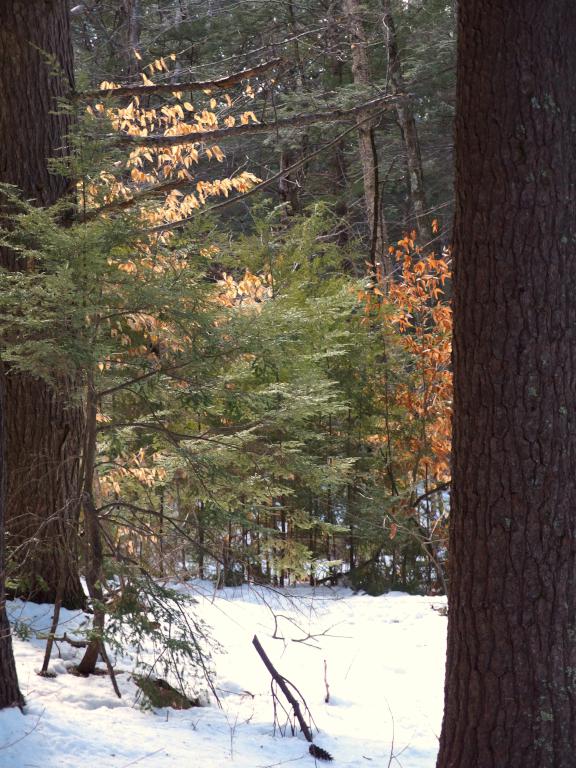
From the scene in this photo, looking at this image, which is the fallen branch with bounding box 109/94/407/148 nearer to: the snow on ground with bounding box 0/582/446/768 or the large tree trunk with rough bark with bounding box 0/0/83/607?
the large tree trunk with rough bark with bounding box 0/0/83/607

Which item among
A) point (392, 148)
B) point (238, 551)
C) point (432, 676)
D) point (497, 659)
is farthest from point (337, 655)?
point (392, 148)

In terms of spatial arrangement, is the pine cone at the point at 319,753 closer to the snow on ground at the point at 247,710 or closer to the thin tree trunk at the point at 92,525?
the snow on ground at the point at 247,710

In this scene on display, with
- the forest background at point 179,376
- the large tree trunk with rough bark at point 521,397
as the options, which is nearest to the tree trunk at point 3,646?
the forest background at point 179,376

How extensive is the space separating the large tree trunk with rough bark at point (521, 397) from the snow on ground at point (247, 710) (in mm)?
1478

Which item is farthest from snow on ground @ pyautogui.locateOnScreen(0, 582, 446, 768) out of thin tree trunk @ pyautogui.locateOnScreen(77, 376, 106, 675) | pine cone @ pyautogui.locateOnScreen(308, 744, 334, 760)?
thin tree trunk @ pyautogui.locateOnScreen(77, 376, 106, 675)

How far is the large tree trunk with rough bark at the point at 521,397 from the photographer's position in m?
3.07

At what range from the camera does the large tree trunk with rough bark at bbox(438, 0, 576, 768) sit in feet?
10.1

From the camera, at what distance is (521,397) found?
122 inches

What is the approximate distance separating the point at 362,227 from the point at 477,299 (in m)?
A: 17.7

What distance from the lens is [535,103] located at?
123 inches

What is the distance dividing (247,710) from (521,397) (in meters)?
3.13

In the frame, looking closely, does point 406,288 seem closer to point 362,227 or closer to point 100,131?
point 100,131

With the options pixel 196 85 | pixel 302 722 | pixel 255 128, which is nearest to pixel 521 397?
pixel 302 722

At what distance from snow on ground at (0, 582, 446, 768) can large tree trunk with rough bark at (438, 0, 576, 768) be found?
148 cm
